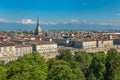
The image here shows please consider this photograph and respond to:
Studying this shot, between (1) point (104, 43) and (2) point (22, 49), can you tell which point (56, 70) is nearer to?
(2) point (22, 49)

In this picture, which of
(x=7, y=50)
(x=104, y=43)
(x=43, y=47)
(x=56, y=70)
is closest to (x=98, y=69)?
(x=56, y=70)

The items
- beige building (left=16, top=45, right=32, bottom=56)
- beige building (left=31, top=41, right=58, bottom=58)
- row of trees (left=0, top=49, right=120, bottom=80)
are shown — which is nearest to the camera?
row of trees (left=0, top=49, right=120, bottom=80)

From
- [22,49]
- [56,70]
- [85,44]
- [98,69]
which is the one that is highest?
[56,70]

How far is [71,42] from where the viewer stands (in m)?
86.3

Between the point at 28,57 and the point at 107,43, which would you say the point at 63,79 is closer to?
the point at 28,57

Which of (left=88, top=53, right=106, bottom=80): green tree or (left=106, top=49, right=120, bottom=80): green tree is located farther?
(left=88, top=53, right=106, bottom=80): green tree

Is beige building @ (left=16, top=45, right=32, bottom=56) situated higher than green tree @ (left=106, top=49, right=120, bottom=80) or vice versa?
green tree @ (left=106, top=49, right=120, bottom=80)

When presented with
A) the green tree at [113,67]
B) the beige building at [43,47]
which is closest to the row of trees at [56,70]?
the green tree at [113,67]

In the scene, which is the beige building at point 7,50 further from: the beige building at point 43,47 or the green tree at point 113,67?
the green tree at point 113,67

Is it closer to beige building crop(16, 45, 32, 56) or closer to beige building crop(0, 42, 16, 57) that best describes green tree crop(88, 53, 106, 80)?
beige building crop(0, 42, 16, 57)

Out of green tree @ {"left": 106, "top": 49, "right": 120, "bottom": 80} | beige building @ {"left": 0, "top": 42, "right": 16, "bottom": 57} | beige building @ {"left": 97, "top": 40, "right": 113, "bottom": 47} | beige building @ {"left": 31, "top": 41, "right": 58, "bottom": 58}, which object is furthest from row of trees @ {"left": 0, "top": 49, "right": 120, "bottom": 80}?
beige building @ {"left": 97, "top": 40, "right": 113, "bottom": 47}

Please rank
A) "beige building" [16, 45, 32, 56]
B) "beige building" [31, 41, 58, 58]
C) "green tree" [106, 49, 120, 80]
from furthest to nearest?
"beige building" [31, 41, 58, 58] → "beige building" [16, 45, 32, 56] → "green tree" [106, 49, 120, 80]

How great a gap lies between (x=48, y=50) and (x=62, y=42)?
21563 millimetres

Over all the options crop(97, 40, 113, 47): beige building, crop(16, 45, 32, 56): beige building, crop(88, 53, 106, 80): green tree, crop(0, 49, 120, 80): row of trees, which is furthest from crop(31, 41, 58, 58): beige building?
crop(88, 53, 106, 80): green tree
